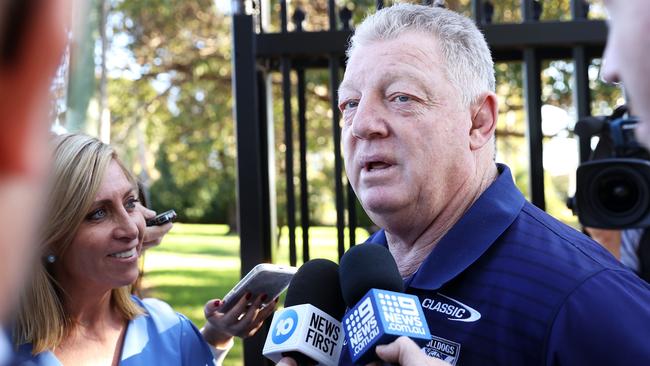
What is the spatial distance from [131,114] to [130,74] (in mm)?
1395

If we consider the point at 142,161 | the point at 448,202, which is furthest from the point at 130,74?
the point at 448,202

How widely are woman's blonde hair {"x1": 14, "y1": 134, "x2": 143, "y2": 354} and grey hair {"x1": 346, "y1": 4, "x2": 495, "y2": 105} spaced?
1117mm

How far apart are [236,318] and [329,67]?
4.18 feet

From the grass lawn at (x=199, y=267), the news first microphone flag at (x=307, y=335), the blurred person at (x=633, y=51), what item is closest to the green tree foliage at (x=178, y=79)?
the grass lawn at (x=199, y=267)

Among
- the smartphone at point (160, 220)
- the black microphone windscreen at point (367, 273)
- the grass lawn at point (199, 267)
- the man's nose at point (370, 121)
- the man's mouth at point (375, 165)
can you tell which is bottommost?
the grass lawn at point (199, 267)

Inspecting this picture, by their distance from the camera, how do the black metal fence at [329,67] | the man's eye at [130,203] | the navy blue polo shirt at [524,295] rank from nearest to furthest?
the navy blue polo shirt at [524,295], the man's eye at [130,203], the black metal fence at [329,67]

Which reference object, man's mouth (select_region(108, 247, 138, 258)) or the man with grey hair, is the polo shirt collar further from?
man's mouth (select_region(108, 247, 138, 258))

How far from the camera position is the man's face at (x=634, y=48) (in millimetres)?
904

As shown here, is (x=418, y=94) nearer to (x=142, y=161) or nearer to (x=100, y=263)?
(x=100, y=263)

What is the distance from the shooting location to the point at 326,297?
2.00 m

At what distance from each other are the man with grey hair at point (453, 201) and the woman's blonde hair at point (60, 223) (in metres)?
1.00

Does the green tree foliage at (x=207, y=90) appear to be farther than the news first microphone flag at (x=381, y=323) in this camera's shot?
Yes

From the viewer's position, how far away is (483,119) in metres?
2.24

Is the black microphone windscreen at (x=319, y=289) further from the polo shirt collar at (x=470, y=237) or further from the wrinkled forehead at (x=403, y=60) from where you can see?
the wrinkled forehead at (x=403, y=60)
